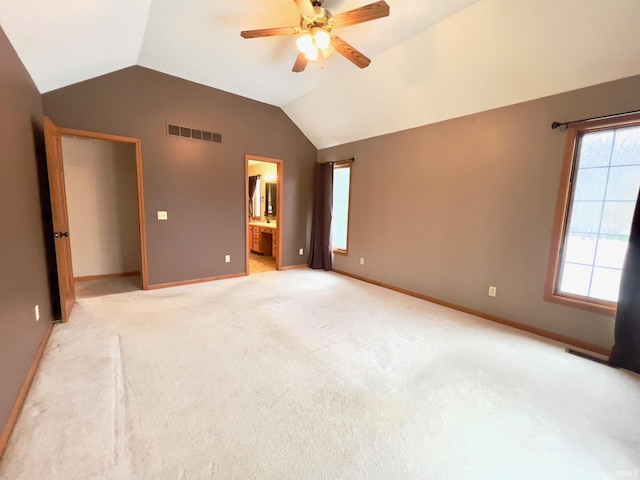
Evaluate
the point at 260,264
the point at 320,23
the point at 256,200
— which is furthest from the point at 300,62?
the point at 256,200

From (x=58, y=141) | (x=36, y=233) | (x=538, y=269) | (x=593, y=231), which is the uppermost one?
(x=58, y=141)

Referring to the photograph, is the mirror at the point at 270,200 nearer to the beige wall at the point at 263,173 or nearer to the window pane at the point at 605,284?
the beige wall at the point at 263,173

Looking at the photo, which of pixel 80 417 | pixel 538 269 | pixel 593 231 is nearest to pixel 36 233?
pixel 80 417

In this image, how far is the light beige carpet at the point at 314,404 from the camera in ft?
4.30

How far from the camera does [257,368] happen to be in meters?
2.06

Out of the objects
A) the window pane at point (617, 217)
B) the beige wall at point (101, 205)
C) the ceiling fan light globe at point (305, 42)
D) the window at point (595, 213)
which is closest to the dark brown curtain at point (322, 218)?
the ceiling fan light globe at point (305, 42)

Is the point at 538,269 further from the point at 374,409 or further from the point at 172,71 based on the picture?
the point at 172,71

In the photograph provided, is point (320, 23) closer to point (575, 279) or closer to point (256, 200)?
point (575, 279)

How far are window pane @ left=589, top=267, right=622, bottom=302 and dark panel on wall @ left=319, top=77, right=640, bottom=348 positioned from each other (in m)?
0.22

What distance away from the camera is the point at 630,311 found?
7.09 ft

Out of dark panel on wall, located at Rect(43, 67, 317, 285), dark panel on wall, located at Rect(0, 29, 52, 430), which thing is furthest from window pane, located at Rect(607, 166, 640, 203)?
dark panel on wall, located at Rect(0, 29, 52, 430)

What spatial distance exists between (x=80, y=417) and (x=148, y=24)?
3363 millimetres

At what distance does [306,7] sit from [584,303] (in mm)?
3537

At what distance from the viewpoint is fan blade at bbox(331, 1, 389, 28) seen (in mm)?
1841
